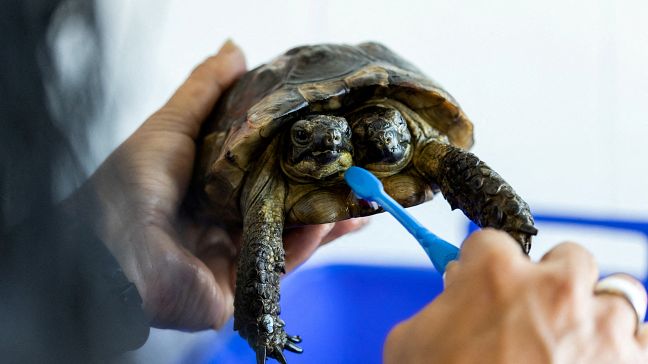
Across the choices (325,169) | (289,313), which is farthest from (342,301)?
(325,169)

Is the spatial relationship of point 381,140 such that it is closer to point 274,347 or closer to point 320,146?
point 320,146

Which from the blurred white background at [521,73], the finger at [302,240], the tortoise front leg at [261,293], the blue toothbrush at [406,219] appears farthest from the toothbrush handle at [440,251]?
the blurred white background at [521,73]

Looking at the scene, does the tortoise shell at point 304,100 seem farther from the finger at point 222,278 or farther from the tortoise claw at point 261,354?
the tortoise claw at point 261,354

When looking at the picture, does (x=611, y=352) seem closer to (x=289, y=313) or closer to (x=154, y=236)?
(x=154, y=236)

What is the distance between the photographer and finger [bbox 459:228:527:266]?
43cm

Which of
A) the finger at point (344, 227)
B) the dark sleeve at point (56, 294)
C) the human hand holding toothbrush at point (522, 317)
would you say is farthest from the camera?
the finger at point (344, 227)

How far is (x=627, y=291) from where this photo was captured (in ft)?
1.42

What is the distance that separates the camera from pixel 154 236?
0.82m

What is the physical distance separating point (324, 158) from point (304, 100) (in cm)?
10

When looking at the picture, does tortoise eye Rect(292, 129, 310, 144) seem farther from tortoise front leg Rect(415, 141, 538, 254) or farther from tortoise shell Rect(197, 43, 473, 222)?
tortoise front leg Rect(415, 141, 538, 254)

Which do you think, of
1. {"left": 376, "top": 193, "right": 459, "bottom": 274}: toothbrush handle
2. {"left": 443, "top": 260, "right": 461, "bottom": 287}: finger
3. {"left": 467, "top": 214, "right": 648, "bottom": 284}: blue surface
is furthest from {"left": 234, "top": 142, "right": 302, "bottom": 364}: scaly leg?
{"left": 467, "top": 214, "right": 648, "bottom": 284}: blue surface

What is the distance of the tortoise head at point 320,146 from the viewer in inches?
31.0

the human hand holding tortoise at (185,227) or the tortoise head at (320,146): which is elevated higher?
the tortoise head at (320,146)

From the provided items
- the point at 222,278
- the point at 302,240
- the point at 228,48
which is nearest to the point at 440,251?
the point at 302,240
